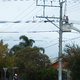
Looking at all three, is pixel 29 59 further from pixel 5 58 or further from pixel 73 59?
pixel 73 59

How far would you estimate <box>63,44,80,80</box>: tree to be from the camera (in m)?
25.9

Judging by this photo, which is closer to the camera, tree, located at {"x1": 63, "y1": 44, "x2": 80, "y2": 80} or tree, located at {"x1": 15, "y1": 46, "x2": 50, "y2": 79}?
tree, located at {"x1": 63, "y1": 44, "x2": 80, "y2": 80}

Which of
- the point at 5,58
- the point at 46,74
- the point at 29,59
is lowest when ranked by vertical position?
the point at 46,74

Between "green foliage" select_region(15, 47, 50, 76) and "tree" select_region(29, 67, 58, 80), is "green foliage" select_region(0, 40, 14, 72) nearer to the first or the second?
"green foliage" select_region(15, 47, 50, 76)

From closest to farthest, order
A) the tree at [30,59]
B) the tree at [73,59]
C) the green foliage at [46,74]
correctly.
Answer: the tree at [73,59] → the green foliage at [46,74] → the tree at [30,59]

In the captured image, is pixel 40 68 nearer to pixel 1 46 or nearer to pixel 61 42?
pixel 1 46

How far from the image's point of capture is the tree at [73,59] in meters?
25.9

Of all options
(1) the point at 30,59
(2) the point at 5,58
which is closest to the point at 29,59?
(1) the point at 30,59

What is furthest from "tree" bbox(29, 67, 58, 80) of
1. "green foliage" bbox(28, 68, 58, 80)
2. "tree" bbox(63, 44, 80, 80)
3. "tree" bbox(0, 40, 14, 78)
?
"tree" bbox(63, 44, 80, 80)

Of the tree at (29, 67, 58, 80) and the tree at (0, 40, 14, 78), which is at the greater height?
the tree at (0, 40, 14, 78)

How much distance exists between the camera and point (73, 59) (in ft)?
86.4

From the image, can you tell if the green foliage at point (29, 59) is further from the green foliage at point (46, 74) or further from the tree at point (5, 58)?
the green foliage at point (46, 74)

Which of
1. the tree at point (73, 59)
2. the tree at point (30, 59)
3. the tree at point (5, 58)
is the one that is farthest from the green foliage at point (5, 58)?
the tree at point (73, 59)

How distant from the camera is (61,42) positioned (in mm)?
30391
